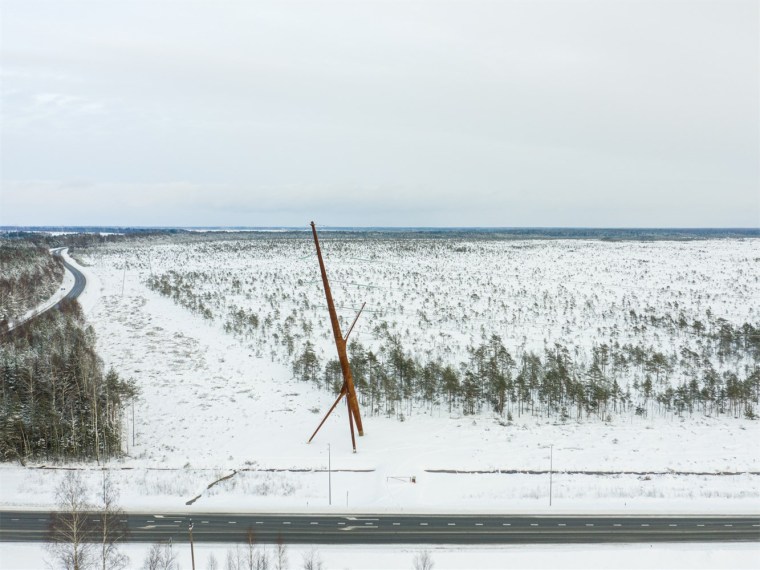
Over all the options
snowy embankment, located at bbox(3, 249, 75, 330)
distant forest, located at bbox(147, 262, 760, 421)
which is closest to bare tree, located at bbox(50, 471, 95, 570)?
distant forest, located at bbox(147, 262, 760, 421)

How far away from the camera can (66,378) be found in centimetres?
4022

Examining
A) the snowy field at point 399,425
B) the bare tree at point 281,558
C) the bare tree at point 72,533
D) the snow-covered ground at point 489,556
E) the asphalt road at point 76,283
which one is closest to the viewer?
the bare tree at point 72,533

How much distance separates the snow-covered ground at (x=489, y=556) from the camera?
2622 cm

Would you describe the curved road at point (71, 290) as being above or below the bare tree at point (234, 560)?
above

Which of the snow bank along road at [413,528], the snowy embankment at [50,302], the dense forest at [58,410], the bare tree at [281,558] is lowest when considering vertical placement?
the snow bank along road at [413,528]

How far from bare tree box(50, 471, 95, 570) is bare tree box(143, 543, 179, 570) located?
2492 mm

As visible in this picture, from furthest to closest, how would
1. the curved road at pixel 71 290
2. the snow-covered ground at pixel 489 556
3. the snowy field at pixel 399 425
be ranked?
the curved road at pixel 71 290 < the snowy field at pixel 399 425 < the snow-covered ground at pixel 489 556

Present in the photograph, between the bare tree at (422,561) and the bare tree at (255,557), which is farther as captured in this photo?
the bare tree at (422,561)

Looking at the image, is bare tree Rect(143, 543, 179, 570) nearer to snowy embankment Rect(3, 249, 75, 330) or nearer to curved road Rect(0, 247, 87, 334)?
curved road Rect(0, 247, 87, 334)

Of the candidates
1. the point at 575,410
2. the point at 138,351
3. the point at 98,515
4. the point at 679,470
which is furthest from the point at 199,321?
the point at 679,470

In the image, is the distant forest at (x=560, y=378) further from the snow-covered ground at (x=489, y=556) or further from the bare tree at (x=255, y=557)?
the bare tree at (x=255, y=557)

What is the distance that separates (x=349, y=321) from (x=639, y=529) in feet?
156

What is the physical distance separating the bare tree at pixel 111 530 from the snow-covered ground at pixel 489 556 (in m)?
0.78

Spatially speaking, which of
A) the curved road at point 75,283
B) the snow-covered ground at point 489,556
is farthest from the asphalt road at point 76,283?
the snow-covered ground at point 489,556
